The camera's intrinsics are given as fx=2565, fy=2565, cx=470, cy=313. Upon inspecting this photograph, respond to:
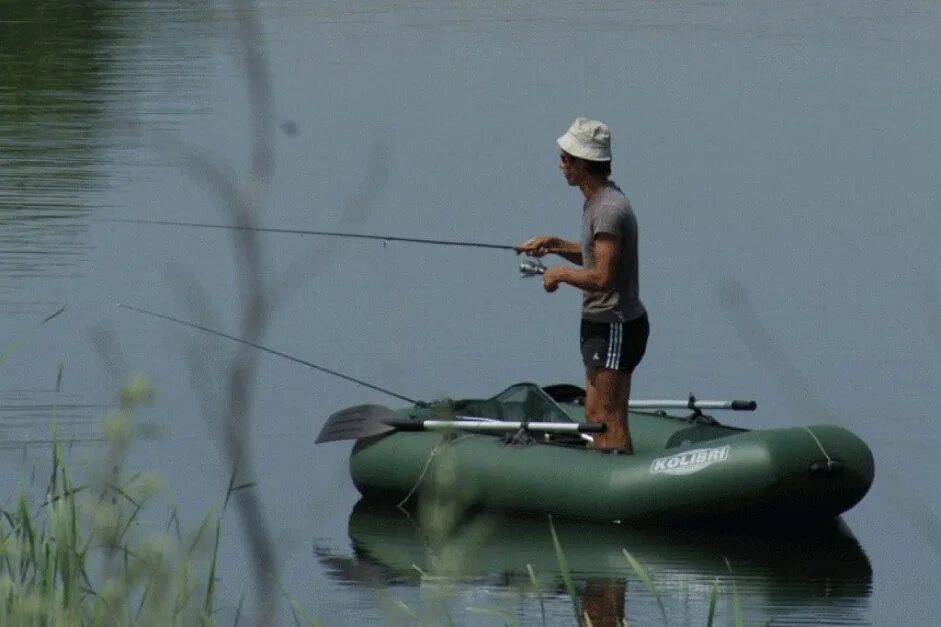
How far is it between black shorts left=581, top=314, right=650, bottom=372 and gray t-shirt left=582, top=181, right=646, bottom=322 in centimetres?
2

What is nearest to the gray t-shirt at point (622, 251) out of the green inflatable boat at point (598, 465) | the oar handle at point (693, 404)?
the green inflatable boat at point (598, 465)

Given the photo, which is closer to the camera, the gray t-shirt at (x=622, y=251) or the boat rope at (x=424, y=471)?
the gray t-shirt at (x=622, y=251)

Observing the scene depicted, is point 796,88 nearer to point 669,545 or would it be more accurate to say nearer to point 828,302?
point 828,302

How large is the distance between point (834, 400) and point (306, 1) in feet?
67.2

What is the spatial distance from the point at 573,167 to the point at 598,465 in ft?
3.13

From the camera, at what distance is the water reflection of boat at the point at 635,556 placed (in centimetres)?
725

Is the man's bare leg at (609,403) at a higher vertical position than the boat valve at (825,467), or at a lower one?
higher

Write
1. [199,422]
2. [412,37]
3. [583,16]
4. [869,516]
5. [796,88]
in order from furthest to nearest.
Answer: [583,16], [412,37], [796,88], [199,422], [869,516]

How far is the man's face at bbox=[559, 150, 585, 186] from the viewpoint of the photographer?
7629 mm

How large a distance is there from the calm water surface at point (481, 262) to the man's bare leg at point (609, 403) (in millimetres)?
295

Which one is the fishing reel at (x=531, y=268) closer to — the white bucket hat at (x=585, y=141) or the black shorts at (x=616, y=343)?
the black shorts at (x=616, y=343)

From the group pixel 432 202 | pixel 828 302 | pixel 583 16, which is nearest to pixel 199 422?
pixel 828 302

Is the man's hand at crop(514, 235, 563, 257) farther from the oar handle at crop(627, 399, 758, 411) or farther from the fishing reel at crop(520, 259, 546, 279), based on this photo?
the oar handle at crop(627, 399, 758, 411)

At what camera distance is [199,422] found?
30.7ft
